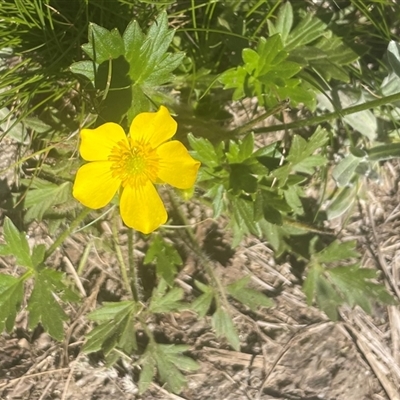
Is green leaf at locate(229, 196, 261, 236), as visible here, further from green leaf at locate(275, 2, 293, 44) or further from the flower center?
green leaf at locate(275, 2, 293, 44)

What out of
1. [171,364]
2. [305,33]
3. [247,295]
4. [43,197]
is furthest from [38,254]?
[305,33]

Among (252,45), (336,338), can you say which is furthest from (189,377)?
(252,45)

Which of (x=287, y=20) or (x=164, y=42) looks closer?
(x=164, y=42)

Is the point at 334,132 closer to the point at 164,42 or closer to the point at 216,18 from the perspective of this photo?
the point at 216,18

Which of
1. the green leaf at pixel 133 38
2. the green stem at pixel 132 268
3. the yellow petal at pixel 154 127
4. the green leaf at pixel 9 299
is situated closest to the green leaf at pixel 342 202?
the green stem at pixel 132 268

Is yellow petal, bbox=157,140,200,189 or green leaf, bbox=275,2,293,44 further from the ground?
green leaf, bbox=275,2,293,44

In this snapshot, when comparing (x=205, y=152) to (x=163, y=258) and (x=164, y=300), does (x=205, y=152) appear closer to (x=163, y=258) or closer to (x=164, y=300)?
(x=163, y=258)

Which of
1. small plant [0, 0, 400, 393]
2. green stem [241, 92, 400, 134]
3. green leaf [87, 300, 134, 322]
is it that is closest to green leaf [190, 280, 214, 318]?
small plant [0, 0, 400, 393]
